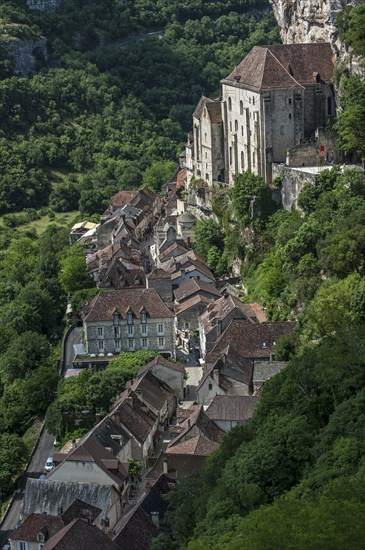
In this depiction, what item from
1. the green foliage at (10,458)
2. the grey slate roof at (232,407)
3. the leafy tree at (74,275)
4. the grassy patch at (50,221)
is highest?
the grey slate roof at (232,407)

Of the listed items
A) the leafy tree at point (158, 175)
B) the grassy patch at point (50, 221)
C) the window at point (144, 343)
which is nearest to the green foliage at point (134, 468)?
the window at point (144, 343)

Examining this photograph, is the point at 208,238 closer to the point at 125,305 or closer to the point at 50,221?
the point at 125,305

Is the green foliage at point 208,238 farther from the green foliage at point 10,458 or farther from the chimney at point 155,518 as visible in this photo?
the chimney at point 155,518

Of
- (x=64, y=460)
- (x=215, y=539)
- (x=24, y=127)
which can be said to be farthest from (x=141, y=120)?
(x=215, y=539)

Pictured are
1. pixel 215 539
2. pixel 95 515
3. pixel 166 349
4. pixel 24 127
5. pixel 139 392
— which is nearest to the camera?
pixel 215 539

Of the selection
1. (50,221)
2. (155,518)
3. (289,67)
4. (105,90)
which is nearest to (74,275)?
(289,67)

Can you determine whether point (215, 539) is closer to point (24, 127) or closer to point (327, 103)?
point (327, 103)
